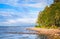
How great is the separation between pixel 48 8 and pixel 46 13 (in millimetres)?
2233

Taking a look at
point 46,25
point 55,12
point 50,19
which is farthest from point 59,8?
point 46,25

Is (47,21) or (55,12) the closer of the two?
(55,12)

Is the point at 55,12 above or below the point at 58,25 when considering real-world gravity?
above

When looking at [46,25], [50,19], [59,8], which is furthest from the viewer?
[46,25]

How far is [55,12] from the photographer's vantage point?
82.1 metres

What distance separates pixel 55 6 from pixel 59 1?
6651mm

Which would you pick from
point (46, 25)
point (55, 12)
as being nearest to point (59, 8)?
point (55, 12)

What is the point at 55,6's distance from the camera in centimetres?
8369

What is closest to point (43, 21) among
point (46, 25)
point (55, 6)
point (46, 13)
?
point (46, 25)

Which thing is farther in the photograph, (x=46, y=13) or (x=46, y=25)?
(x=46, y=25)

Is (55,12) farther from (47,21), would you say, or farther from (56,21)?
(47,21)

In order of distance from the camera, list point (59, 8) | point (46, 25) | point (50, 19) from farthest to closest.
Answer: point (46, 25)
point (50, 19)
point (59, 8)

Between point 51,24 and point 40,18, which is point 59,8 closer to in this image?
point 51,24

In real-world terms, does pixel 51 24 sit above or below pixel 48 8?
below
